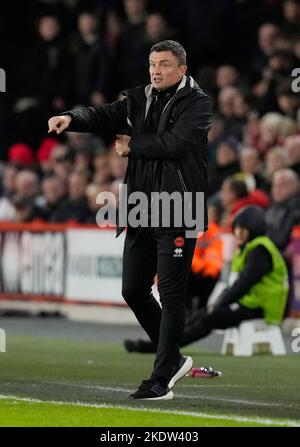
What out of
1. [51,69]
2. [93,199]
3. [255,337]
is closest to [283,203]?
[255,337]

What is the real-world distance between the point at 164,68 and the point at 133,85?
44.1 feet

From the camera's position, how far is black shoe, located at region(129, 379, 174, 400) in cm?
961

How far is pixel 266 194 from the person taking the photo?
18.6 meters

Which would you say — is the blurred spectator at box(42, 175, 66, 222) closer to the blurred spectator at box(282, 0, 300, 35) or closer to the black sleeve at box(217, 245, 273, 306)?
the blurred spectator at box(282, 0, 300, 35)

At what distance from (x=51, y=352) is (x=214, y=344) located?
2.48 m

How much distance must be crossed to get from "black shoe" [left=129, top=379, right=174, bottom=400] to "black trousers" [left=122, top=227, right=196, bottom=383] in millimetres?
55

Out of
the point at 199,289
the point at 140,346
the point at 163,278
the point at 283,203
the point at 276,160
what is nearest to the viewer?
the point at 163,278

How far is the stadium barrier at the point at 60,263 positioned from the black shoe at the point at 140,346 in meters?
4.58

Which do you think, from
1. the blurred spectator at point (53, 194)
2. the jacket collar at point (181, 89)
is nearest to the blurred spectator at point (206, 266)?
the blurred spectator at point (53, 194)

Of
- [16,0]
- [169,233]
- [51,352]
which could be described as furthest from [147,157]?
[16,0]

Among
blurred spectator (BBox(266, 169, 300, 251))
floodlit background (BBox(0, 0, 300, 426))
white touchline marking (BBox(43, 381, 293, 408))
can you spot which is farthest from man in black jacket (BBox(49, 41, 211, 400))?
blurred spectator (BBox(266, 169, 300, 251))

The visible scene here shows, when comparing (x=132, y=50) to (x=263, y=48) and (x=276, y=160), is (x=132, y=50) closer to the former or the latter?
(x=263, y=48)

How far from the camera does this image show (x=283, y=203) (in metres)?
17.4
